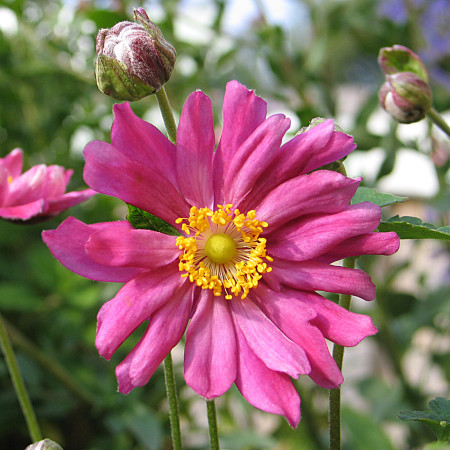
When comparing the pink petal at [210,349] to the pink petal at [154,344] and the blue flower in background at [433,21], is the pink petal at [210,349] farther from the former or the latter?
the blue flower in background at [433,21]

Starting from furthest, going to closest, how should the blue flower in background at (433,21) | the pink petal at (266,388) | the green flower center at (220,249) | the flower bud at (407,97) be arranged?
1. the blue flower in background at (433,21)
2. the flower bud at (407,97)
3. the green flower center at (220,249)
4. the pink petal at (266,388)

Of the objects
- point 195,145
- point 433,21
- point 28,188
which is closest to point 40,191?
point 28,188

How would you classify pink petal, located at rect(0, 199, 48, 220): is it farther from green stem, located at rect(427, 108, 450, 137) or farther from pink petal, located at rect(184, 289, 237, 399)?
green stem, located at rect(427, 108, 450, 137)

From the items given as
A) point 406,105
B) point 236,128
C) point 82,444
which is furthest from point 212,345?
point 82,444

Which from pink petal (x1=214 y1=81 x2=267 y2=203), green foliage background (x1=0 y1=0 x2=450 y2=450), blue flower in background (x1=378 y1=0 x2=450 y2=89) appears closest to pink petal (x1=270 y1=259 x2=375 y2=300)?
pink petal (x1=214 y1=81 x2=267 y2=203)

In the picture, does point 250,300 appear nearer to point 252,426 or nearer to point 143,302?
point 143,302

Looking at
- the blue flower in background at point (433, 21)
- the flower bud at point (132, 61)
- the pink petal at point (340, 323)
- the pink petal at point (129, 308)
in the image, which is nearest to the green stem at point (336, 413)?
the pink petal at point (340, 323)

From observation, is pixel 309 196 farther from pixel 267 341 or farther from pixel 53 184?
pixel 53 184

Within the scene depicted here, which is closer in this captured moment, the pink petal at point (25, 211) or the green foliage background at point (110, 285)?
the pink petal at point (25, 211)
